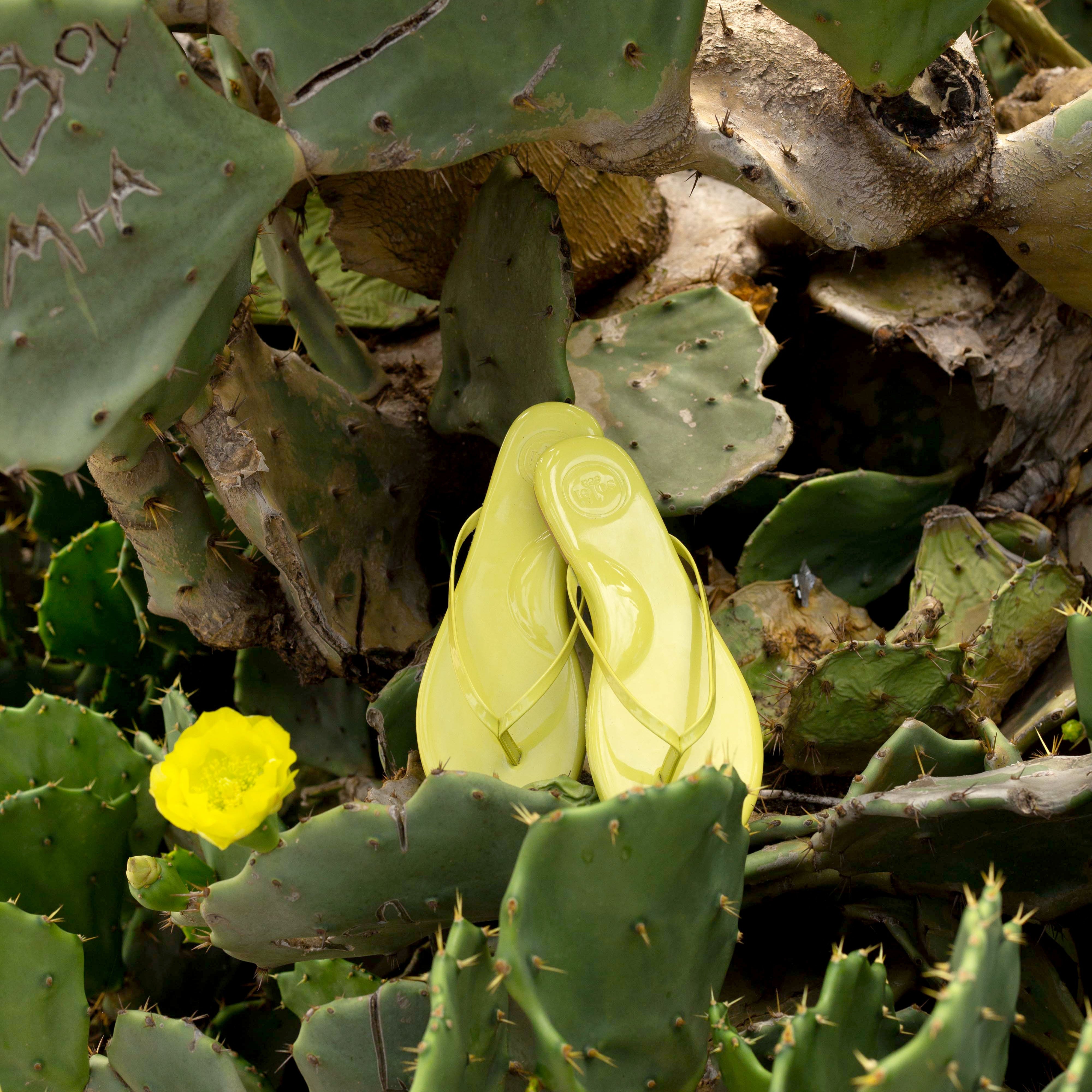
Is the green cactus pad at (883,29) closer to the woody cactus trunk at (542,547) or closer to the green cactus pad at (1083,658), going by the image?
the woody cactus trunk at (542,547)

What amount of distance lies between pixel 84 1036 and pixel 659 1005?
478 millimetres

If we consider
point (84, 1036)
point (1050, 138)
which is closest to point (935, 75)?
point (1050, 138)

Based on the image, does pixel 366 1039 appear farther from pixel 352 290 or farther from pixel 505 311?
pixel 352 290

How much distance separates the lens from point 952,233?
3.86ft

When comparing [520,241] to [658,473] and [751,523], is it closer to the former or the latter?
[658,473]

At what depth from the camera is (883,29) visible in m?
0.69

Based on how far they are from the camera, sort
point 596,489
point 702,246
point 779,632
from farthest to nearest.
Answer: point 702,246 → point 779,632 → point 596,489

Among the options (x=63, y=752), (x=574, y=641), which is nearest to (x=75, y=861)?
(x=63, y=752)

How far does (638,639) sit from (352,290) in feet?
2.18

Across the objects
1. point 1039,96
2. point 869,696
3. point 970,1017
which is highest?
point 1039,96

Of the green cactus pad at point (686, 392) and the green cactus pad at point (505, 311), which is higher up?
the green cactus pad at point (505, 311)

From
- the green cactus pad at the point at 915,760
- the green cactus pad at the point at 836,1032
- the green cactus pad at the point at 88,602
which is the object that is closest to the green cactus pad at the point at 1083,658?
the green cactus pad at the point at 915,760

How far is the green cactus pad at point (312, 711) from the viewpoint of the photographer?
107 cm

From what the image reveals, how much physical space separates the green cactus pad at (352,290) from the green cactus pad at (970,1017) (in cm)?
96
